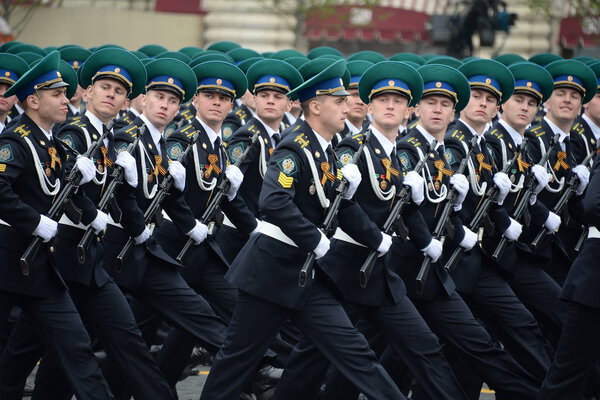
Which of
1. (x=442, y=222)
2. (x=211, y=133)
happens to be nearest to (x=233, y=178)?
(x=211, y=133)

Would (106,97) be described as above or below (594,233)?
above

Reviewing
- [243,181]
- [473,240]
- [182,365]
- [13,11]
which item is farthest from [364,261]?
[13,11]

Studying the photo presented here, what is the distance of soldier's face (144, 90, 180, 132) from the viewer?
7.92 meters

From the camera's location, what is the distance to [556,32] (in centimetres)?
2639

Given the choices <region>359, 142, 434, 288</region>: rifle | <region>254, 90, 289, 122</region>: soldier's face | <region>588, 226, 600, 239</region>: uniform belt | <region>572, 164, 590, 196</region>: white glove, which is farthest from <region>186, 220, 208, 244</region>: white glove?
<region>572, 164, 590, 196</region>: white glove

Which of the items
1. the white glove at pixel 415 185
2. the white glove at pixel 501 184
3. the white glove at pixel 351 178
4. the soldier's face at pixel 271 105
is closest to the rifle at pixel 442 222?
the white glove at pixel 501 184

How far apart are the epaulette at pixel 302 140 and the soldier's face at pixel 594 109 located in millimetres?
3284

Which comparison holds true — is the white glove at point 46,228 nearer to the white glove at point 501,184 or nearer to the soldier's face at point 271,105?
the white glove at point 501,184

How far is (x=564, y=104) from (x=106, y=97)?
10.6ft

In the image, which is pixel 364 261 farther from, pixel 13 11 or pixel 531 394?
pixel 13 11

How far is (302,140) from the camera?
6652 mm

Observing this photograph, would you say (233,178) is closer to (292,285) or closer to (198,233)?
(198,233)

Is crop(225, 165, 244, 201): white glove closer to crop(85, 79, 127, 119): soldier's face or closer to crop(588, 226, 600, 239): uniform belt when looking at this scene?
crop(85, 79, 127, 119): soldier's face

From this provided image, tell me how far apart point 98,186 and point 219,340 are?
107 centimetres
